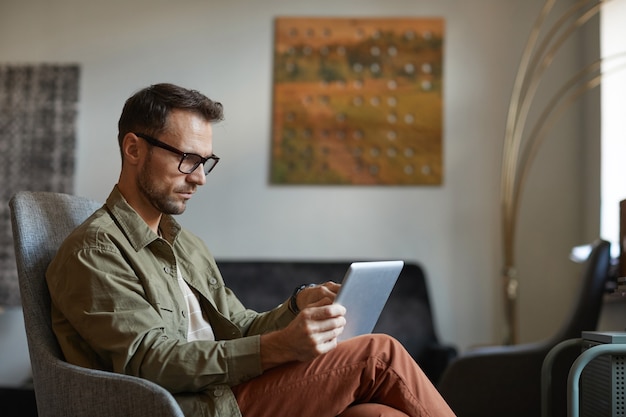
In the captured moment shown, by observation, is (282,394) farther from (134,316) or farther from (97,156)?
(97,156)

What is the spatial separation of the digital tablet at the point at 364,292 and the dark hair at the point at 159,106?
1.95 feet

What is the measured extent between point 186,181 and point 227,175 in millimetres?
2257

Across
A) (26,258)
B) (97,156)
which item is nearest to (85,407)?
(26,258)

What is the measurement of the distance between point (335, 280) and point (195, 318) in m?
1.98

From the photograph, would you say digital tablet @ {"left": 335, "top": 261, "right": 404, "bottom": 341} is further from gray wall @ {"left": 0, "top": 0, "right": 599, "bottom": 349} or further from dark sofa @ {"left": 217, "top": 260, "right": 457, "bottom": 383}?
gray wall @ {"left": 0, "top": 0, "right": 599, "bottom": 349}

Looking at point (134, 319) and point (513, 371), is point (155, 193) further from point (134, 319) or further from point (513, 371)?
point (513, 371)

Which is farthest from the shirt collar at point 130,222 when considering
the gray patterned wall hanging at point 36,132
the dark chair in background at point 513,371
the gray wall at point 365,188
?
the gray patterned wall hanging at point 36,132

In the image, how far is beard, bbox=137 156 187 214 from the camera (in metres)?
1.92

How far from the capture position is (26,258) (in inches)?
69.9

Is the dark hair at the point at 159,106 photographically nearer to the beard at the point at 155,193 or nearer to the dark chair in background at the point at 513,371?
the beard at the point at 155,193

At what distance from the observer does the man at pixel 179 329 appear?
162cm

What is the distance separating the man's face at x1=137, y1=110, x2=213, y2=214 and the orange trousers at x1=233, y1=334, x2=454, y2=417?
51 cm

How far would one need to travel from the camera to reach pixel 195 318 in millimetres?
1954

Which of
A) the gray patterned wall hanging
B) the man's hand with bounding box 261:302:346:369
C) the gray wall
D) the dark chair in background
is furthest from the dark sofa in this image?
the man's hand with bounding box 261:302:346:369
